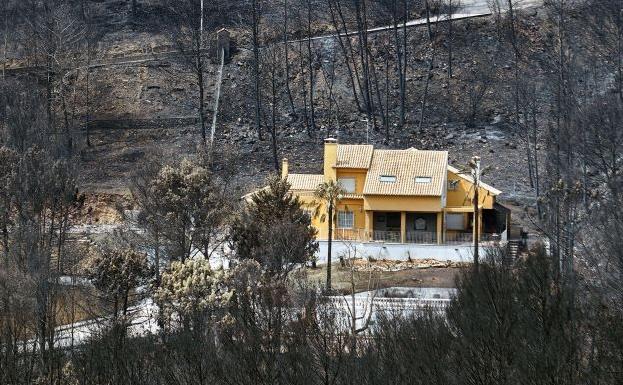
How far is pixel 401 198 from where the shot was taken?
150 feet

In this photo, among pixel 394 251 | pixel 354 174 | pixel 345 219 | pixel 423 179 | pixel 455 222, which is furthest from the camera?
pixel 354 174

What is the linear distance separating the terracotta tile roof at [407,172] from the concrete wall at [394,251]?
7.33 ft

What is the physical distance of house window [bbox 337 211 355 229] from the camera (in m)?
46.8

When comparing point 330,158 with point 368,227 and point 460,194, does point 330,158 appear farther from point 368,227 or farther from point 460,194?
point 460,194

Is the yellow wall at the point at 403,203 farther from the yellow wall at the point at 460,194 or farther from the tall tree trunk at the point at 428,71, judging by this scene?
the tall tree trunk at the point at 428,71

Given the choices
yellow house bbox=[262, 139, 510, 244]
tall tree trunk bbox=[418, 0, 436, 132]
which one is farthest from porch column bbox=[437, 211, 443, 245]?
tall tree trunk bbox=[418, 0, 436, 132]

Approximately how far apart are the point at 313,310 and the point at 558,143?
22742 millimetres

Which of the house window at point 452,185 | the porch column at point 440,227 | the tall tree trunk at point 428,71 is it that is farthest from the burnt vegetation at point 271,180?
the porch column at point 440,227

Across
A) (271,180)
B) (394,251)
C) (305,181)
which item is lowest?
(394,251)

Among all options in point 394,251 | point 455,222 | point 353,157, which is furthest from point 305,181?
point 455,222

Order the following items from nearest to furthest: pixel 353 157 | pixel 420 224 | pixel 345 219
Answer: pixel 420 224, pixel 345 219, pixel 353 157

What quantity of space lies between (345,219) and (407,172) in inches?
121

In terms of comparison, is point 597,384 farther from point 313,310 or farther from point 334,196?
point 334,196

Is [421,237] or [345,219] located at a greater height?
[345,219]
